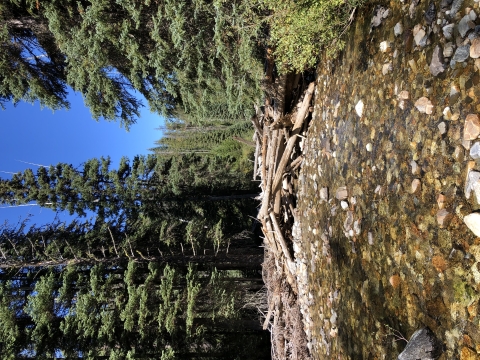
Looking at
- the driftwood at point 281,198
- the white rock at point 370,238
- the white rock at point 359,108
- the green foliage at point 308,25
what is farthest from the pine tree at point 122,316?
the white rock at point 359,108

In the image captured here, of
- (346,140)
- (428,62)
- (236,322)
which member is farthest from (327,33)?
(236,322)

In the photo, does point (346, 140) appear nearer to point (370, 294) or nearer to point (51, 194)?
point (370, 294)

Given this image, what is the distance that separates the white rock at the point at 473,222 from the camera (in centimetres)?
278

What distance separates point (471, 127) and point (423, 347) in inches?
78.9

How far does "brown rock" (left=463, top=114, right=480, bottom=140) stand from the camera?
2.88m

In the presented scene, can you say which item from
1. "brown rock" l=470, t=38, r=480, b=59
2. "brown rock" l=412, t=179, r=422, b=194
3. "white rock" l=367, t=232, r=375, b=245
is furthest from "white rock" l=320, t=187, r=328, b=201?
"brown rock" l=470, t=38, r=480, b=59

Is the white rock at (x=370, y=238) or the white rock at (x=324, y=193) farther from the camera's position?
the white rock at (x=324, y=193)

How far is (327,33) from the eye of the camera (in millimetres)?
5621

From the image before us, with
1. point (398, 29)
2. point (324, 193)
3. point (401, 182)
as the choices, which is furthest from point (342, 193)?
point (398, 29)

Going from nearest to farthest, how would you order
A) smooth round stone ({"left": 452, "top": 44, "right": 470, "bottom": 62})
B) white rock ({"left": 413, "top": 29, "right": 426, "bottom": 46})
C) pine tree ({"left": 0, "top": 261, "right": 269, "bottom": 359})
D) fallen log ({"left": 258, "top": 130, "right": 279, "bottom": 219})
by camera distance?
smooth round stone ({"left": 452, "top": 44, "right": 470, "bottom": 62}) < white rock ({"left": 413, "top": 29, "right": 426, "bottom": 46}) < fallen log ({"left": 258, "top": 130, "right": 279, "bottom": 219}) < pine tree ({"left": 0, "top": 261, "right": 269, "bottom": 359})

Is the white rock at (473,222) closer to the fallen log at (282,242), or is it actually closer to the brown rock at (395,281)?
the brown rock at (395,281)

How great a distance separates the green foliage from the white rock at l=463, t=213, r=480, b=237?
3430 mm

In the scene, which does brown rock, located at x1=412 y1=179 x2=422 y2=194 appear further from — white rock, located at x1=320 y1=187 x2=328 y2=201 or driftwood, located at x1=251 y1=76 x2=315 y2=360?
driftwood, located at x1=251 y1=76 x2=315 y2=360

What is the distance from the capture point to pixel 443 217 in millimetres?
3197
